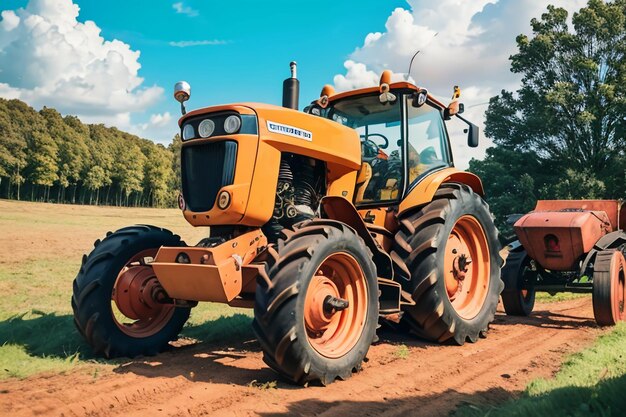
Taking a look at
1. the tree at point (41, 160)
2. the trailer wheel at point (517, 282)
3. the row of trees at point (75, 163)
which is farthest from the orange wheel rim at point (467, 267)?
the tree at point (41, 160)

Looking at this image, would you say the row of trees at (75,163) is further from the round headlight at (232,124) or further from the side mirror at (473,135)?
the round headlight at (232,124)

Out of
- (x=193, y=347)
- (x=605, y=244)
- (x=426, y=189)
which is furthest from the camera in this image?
(x=605, y=244)

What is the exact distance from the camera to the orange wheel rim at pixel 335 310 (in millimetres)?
4438

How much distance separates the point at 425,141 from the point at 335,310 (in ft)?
9.96

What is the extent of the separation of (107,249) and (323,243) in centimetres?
217

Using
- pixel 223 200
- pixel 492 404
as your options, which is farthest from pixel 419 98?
pixel 492 404

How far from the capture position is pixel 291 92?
585 centimetres

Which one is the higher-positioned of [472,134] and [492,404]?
[472,134]

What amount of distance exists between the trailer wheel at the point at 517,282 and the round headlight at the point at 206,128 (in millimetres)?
5621

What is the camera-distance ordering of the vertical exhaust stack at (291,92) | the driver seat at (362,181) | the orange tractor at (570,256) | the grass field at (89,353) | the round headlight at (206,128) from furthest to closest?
the orange tractor at (570,256), the driver seat at (362,181), the vertical exhaust stack at (291,92), the round headlight at (206,128), the grass field at (89,353)

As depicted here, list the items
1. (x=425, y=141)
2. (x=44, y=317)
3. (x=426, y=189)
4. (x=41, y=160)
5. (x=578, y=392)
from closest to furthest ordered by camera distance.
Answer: (x=578, y=392), (x=426, y=189), (x=44, y=317), (x=425, y=141), (x=41, y=160)

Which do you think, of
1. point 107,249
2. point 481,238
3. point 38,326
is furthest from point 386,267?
point 38,326

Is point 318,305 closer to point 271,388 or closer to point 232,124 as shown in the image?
point 271,388

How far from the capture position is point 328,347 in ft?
15.0
